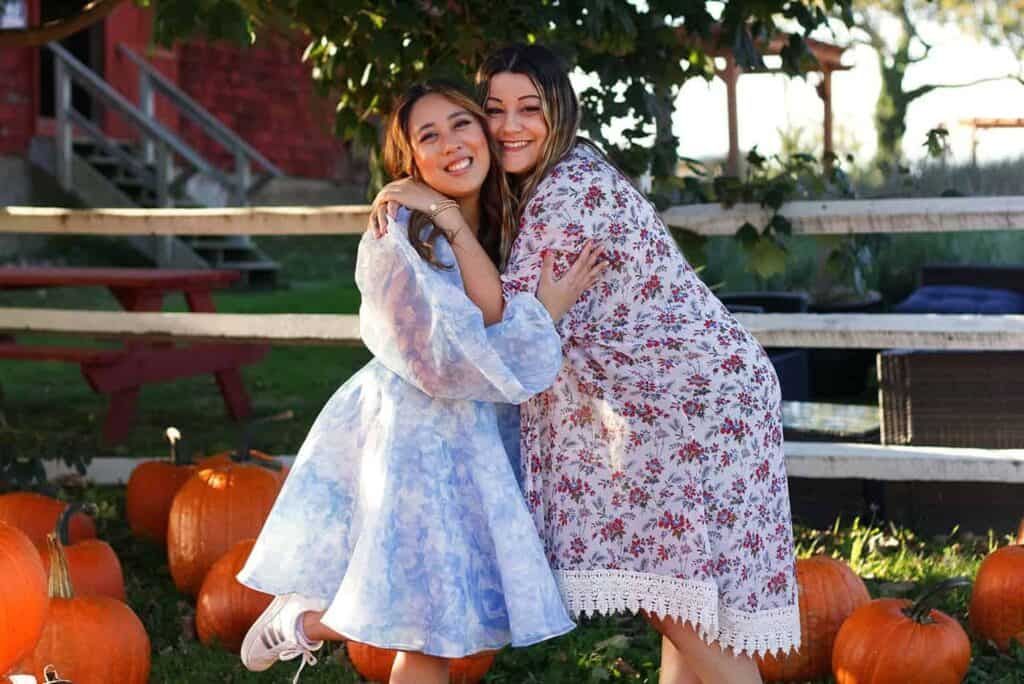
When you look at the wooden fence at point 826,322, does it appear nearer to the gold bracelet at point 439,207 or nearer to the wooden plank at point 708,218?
the wooden plank at point 708,218

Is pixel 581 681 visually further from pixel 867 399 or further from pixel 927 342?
pixel 867 399

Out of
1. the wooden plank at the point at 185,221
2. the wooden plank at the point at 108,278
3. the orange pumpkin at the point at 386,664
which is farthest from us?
the wooden plank at the point at 108,278

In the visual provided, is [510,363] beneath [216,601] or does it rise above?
above

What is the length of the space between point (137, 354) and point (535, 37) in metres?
3.14

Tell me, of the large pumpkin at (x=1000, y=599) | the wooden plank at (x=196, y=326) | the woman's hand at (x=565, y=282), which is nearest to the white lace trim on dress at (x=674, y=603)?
the woman's hand at (x=565, y=282)

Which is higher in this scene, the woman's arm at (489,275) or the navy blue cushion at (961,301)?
the woman's arm at (489,275)

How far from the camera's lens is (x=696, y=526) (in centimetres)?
284

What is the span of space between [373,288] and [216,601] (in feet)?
4.81

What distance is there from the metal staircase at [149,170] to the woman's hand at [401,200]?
11480 mm

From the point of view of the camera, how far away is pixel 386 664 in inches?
140

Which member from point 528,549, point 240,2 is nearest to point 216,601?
point 528,549

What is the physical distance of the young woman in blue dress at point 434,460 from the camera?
9.08ft

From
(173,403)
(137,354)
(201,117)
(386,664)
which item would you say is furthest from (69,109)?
(386,664)

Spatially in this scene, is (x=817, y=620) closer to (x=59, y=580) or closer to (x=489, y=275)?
(x=489, y=275)
